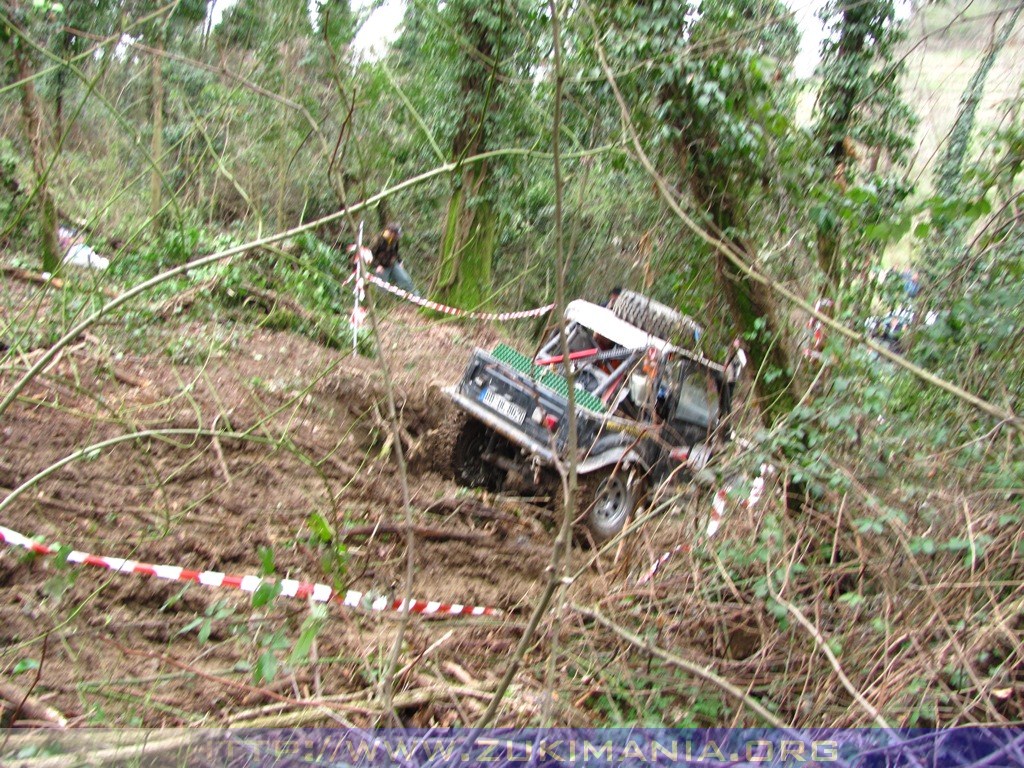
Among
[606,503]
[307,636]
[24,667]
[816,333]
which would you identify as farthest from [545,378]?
[307,636]

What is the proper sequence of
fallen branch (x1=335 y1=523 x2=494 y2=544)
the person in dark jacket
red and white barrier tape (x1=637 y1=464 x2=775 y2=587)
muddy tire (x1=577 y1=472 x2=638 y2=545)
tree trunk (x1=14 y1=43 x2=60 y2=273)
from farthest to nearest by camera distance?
the person in dark jacket, tree trunk (x1=14 y1=43 x2=60 y2=273), muddy tire (x1=577 y1=472 x2=638 y2=545), fallen branch (x1=335 y1=523 x2=494 y2=544), red and white barrier tape (x1=637 y1=464 x2=775 y2=587)

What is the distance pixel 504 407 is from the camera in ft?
23.2

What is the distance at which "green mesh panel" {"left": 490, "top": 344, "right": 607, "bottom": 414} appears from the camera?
6805 mm

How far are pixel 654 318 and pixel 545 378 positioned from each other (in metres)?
1.39

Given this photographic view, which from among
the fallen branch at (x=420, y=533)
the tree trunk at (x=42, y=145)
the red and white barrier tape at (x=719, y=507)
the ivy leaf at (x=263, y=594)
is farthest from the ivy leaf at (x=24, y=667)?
the tree trunk at (x=42, y=145)

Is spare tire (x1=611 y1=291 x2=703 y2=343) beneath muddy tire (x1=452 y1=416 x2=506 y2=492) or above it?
above

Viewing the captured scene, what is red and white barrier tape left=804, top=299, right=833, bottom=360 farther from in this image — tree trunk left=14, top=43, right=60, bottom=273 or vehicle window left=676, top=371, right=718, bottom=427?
tree trunk left=14, top=43, right=60, bottom=273

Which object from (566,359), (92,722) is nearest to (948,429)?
(566,359)

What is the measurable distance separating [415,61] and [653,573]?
1264cm

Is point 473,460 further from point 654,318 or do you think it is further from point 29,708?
point 29,708

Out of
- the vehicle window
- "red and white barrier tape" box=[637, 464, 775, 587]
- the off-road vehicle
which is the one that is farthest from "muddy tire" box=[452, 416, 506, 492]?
"red and white barrier tape" box=[637, 464, 775, 587]

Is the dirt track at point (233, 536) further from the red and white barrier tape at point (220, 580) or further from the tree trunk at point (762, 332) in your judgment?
the tree trunk at point (762, 332)

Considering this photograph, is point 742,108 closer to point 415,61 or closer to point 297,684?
point 297,684

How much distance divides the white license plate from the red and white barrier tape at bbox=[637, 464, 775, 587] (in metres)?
2.46
